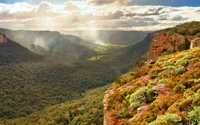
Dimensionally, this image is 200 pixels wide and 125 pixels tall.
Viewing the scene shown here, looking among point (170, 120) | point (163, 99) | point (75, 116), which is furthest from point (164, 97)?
point (75, 116)

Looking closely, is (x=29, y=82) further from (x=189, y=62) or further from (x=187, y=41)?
(x=189, y=62)

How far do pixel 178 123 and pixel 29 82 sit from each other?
172302mm

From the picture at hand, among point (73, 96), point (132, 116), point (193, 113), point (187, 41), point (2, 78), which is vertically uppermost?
point (187, 41)

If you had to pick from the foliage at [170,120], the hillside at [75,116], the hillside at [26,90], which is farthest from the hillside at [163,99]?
the hillside at [26,90]

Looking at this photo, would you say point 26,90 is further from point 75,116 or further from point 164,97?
point 164,97

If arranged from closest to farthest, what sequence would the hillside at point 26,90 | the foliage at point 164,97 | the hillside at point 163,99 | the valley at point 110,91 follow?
the hillside at point 163,99 → the foliage at point 164,97 → the valley at point 110,91 → the hillside at point 26,90

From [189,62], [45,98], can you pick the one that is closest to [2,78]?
[45,98]

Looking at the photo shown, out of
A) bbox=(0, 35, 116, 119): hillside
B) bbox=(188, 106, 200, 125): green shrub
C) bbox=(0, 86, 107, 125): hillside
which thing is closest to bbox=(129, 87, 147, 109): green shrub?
bbox=(188, 106, 200, 125): green shrub

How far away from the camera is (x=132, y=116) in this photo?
17438 mm

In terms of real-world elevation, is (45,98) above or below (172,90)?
below

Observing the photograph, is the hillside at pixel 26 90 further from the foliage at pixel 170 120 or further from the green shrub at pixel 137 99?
the foliage at pixel 170 120

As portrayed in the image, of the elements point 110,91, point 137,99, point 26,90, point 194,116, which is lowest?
point 26,90

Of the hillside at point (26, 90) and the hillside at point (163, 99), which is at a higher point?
the hillside at point (163, 99)

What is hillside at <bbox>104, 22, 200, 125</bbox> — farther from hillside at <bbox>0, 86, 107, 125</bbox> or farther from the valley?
hillside at <bbox>0, 86, 107, 125</bbox>
